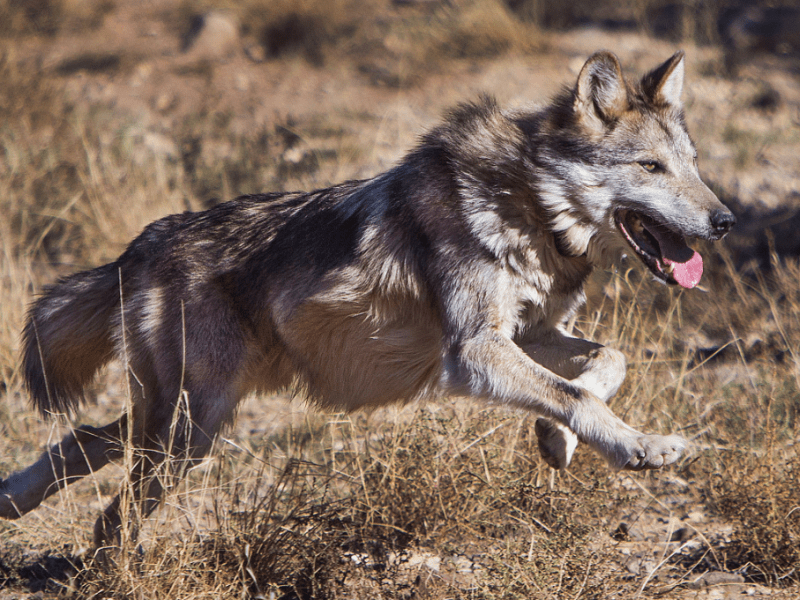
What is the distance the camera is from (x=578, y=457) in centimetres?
473

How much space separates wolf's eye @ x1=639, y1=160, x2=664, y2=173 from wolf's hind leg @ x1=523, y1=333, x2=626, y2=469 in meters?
0.92

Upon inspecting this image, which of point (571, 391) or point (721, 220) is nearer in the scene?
point (571, 391)

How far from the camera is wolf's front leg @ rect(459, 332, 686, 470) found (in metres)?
3.49

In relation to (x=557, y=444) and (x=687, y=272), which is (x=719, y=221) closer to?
(x=687, y=272)

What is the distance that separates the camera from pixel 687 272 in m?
4.01

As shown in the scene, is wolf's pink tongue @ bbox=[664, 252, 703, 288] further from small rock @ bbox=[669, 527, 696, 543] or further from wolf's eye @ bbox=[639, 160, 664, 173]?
small rock @ bbox=[669, 527, 696, 543]

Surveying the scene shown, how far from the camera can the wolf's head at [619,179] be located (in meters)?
3.97

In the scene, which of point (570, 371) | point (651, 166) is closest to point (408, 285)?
point (570, 371)

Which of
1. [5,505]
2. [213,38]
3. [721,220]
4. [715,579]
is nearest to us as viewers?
[721,220]

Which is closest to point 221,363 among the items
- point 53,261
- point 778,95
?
point 53,261

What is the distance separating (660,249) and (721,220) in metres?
0.32

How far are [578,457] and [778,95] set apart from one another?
25.8 feet

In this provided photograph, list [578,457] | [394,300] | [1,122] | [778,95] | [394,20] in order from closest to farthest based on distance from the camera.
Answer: [394,300] < [578,457] < [1,122] < [778,95] < [394,20]

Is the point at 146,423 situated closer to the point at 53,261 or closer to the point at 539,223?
the point at 539,223
